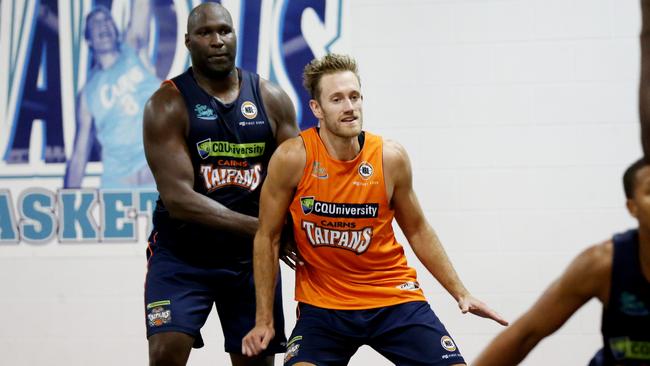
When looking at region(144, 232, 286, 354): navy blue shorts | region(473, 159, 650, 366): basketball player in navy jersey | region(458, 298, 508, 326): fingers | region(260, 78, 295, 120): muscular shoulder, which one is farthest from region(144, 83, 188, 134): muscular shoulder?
region(473, 159, 650, 366): basketball player in navy jersey

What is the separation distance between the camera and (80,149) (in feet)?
19.4

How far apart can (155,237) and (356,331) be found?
1.11 m

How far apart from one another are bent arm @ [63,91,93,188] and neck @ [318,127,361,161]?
2503 millimetres

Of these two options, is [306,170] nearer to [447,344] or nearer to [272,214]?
[272,214]

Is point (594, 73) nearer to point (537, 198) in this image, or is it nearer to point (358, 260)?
point (537, 198)

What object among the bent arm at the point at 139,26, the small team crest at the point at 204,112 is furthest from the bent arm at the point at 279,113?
the bent arm at the point at 139,26

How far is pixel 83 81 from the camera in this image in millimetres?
5930

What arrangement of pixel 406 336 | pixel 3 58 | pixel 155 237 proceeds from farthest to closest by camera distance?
pixel 3 58 < pixel 155 237 < pixel 406 336

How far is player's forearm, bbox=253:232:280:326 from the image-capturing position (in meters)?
3.80

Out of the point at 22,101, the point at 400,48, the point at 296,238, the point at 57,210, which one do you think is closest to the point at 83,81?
the point at 22,101

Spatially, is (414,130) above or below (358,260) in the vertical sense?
above

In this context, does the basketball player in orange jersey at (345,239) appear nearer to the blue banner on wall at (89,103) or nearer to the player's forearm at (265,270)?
the player's forearm at (265,270)

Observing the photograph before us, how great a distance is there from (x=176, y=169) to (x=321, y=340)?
99cm

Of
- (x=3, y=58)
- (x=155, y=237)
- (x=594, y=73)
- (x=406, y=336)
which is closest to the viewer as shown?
Result: (x=406, y=336)
